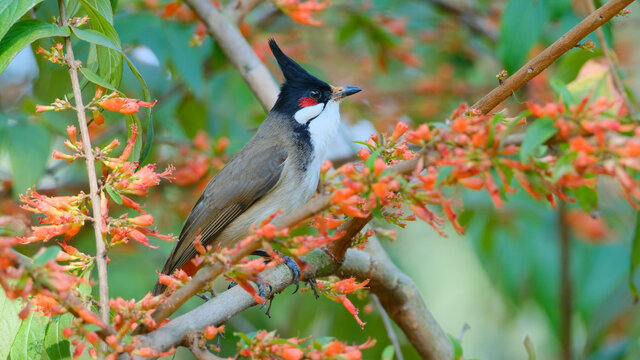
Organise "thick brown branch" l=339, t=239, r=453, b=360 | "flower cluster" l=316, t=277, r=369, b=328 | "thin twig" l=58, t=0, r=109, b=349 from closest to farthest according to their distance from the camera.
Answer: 1. "thin twig" l=58, t=0, r=109, b=349
2. "flower cluster" l=316, t=277, r=369, b=328
3. "thick brown branch" l=339, t=239, r=453, b=360

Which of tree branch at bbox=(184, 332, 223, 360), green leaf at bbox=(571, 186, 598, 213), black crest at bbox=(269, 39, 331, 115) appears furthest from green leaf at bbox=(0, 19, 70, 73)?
black crest at bbox=(269, 39, 331, 115)

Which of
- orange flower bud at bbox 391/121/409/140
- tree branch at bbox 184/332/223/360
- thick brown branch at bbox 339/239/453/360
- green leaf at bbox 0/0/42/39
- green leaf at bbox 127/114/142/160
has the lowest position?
thick brown branch at bbox 339/239/453/360

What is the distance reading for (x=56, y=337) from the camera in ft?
6.23

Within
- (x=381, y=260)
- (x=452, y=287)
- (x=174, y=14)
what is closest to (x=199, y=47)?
(x=174, y=14)

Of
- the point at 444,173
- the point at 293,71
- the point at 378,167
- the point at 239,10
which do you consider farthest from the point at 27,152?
the point at 444,173

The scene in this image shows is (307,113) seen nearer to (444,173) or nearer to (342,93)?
(342,93)

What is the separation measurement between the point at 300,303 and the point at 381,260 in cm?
144

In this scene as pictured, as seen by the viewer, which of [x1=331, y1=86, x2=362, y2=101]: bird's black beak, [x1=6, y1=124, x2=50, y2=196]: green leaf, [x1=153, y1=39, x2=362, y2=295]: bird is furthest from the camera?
[x1=331, y1=86, x2=362, y2=101]: bird's black beak

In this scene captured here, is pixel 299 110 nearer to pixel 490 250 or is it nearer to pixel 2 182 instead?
pixel 490 250

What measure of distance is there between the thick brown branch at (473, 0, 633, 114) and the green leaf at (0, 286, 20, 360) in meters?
1.35

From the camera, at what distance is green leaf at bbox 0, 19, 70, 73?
190 centimetres

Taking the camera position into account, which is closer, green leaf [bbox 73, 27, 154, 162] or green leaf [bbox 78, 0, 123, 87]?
green leaf [bbox 73, 27, 154, 162]

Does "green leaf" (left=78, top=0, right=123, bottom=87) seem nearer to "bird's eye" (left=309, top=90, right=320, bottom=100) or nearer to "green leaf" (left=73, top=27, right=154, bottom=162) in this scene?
"green leaf" (left=73, top=27, right=154, bottom=162)

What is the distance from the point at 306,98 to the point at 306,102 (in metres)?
0.03
